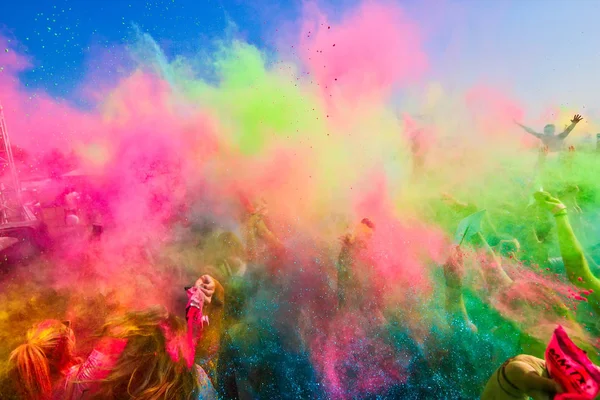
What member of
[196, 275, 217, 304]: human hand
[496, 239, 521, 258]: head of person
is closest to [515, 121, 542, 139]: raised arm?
[496, 239, 521, 258]: head of person

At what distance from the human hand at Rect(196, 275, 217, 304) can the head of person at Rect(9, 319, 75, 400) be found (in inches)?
37.6

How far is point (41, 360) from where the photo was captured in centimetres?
197

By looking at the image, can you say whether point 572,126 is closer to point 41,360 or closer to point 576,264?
point 576,264

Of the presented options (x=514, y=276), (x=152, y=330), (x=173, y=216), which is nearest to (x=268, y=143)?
(x=173, y=216)

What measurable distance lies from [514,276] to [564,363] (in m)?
2.17

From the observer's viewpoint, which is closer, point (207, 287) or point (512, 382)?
point (512, 382)

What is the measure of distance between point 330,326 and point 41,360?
2370 millimetres

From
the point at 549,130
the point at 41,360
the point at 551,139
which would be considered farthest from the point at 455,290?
the point at 549,130

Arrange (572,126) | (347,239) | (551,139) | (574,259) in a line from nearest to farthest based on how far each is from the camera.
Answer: (574,259), (347,239), (572,126), (551,139)

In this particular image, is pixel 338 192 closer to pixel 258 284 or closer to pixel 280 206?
pixel 280 206

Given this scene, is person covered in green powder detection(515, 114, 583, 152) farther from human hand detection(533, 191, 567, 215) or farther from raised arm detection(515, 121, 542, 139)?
human hand detection(533, 191, 567, 215)

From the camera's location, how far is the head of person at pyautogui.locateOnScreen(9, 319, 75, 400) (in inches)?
76.5

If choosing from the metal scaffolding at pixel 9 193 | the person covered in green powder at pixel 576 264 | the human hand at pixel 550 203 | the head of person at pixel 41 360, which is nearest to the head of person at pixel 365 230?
the human hand at pixel 550 203

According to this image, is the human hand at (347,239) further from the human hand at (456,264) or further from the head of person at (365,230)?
the human hand at (456,264)
